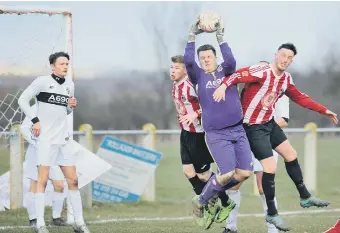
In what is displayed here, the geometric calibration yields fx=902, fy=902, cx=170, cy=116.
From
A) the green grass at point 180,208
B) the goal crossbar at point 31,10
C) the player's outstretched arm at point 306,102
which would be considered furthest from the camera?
the goal crossbar at point 31,10

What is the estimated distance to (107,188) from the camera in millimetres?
14953

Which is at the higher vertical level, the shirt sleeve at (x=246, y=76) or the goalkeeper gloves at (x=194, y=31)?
the goalkeeper gloves at (x=194, y=31)

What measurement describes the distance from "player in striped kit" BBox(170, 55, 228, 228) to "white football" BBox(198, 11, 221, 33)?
0.75 meters

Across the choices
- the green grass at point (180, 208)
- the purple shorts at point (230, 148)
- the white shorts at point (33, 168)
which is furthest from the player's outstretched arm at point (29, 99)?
the purple shorts at point (230, 148)

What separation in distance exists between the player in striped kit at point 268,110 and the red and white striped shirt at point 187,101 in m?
0.55

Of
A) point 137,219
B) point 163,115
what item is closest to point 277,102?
point 137,219

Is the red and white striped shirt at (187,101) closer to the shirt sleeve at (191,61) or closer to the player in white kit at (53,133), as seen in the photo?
the shirt sleeve at (191,61)

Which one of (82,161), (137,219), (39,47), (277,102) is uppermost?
(39,47)

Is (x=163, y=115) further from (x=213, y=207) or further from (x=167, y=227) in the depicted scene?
(x=213, y=207)

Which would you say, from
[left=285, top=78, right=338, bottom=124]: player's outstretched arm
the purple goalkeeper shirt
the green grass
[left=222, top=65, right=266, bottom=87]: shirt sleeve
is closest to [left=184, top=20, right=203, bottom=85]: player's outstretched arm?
the purple goalkeeper shirt

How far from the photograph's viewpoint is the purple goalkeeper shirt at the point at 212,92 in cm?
920

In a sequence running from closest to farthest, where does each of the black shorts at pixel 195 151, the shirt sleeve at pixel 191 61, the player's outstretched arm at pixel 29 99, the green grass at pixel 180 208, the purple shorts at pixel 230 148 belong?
the purple shorts at pixel 230 148, the shirt sleeve at pixel 191 61, the black shorts at pixel 195 151, the player's outstretched arm at pixel 29 99, the green grass at pixel 180 208

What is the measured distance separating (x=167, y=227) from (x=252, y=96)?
8.31ft

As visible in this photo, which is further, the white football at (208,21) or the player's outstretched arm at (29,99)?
the player's outstretched arm at (29,99)
